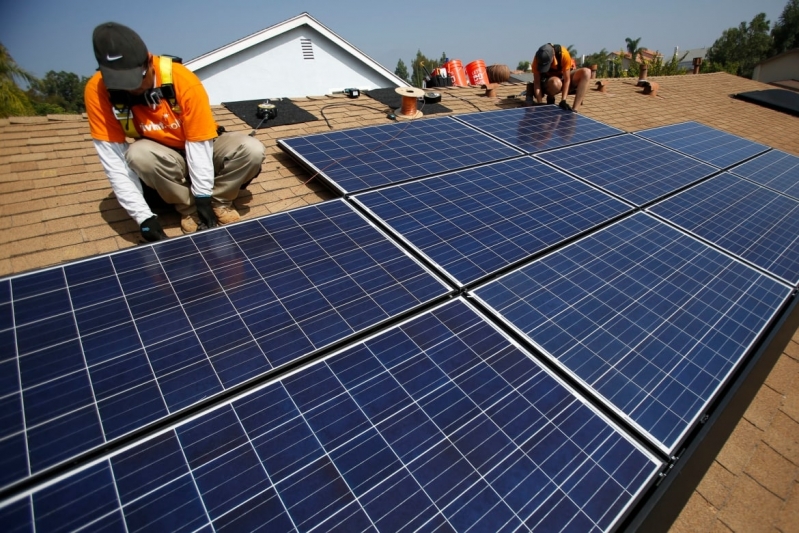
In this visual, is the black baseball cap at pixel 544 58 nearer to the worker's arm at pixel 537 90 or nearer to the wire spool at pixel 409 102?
the worker's arm at pixel 537 90

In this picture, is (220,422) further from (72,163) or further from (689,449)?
(72,163)

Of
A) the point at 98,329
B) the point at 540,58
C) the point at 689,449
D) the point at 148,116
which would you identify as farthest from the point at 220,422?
the point at 540,58

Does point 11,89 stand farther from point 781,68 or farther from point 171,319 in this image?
point 781,68

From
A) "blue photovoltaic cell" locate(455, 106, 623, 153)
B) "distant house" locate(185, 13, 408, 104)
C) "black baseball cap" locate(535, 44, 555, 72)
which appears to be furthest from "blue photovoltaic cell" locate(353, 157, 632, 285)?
"distant house" locate(185, 13, 408, 104)

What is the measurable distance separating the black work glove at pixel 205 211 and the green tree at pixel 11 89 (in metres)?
25.6

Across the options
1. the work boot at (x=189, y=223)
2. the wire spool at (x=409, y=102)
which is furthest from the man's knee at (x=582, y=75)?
the work boot at (x=189, y=223)

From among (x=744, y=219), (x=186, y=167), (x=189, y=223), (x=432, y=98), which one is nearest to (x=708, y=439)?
(x=744, y=219)

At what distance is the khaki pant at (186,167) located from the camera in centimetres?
365

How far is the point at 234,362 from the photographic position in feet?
7.60

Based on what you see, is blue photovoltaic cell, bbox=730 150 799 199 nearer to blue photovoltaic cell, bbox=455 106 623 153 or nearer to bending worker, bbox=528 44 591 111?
blue photovoltaic cell, bbox=455 106 623 153

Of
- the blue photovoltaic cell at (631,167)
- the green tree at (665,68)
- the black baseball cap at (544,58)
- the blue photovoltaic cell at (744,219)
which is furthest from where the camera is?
the green tree at (665,68)

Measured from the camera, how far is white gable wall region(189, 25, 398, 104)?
730 inches

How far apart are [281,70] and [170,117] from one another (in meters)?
17.9

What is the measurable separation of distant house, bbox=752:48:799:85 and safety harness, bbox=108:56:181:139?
50030 mm
